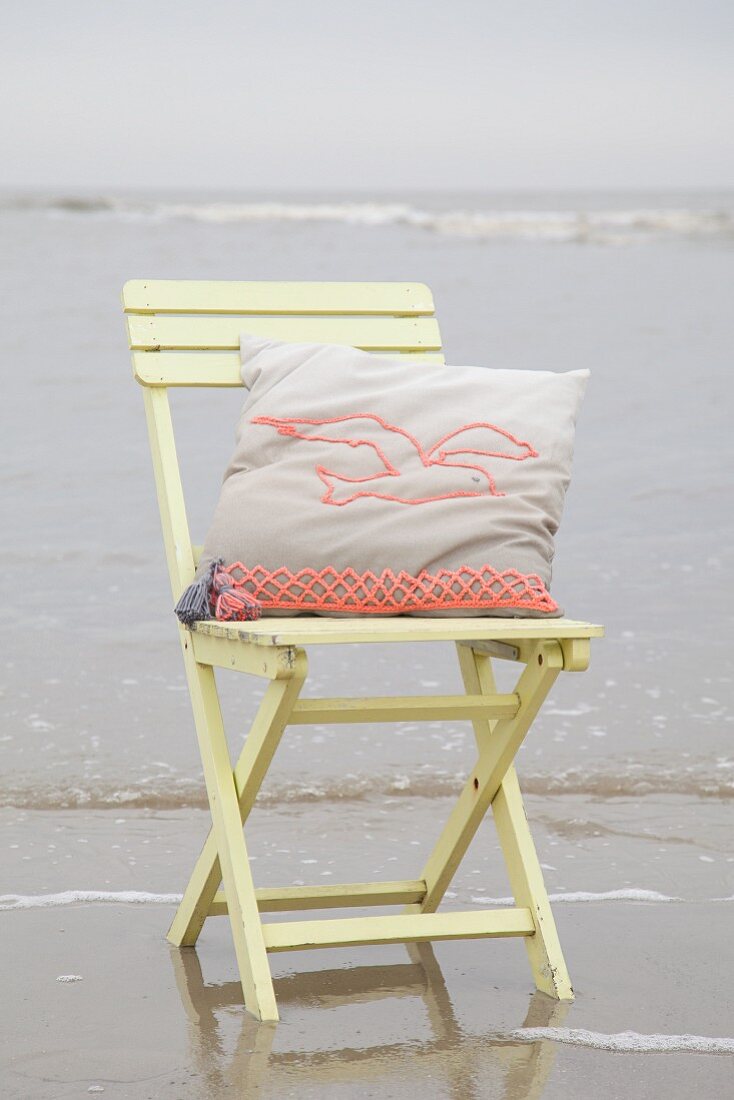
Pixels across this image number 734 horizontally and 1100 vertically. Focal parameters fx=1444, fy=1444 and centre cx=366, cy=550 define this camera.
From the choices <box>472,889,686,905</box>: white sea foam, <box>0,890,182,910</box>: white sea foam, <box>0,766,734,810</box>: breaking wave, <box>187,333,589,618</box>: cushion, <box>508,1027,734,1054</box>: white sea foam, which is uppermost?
<box>187,333,589,618</box>: cushion

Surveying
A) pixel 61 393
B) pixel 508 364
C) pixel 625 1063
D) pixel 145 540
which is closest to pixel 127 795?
pixel 625 1063

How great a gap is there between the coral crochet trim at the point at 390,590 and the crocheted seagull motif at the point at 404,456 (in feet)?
0.45

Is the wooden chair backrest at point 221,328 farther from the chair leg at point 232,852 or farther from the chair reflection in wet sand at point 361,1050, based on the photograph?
the chair reflection in wet sand at point 361,1050

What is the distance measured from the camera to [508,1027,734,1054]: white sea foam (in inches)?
79.3

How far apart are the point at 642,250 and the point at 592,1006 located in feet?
46.5

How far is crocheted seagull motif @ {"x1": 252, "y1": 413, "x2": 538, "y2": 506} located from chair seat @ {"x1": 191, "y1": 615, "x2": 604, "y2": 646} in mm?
225

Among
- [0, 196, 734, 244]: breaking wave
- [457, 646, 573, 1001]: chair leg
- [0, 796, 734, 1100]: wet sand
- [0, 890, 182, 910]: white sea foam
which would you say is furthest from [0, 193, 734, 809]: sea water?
[0, 196, 734, 244]: breaking wave

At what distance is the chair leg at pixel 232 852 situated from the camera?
2088mm

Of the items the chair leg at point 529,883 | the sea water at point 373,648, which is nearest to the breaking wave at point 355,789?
the sea water at point 373,648

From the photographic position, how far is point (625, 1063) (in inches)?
77.6

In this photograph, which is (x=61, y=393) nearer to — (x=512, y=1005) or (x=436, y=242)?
(x=512, y=1005)

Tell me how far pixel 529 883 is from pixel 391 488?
0.66m

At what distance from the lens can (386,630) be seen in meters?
1.96

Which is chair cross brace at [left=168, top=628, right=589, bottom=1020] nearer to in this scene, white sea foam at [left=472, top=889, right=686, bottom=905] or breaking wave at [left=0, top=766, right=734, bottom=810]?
white sea foam at [left=472, top=889, right=686, bottom=905]
